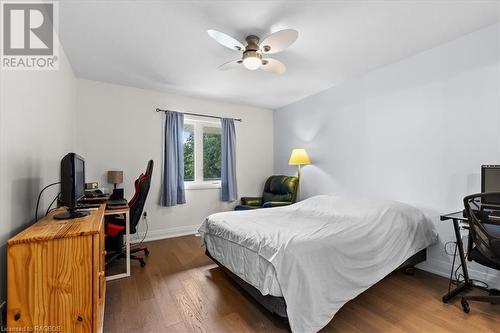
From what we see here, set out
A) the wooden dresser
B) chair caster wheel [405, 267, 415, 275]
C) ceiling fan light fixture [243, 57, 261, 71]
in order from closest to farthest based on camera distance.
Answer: the wooden dresser → ceiling fan light fixture [243, 57, 261, 71] → chair caster wheel [405, 267, 415, 275]

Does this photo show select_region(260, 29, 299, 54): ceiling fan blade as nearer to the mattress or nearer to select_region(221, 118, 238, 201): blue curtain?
the mattress

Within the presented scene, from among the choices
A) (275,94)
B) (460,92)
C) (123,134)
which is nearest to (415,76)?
(460,92)

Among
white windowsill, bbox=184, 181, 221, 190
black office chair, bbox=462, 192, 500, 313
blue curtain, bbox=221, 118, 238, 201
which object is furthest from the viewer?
blue curtain, bbox=221, 118, 238, 201

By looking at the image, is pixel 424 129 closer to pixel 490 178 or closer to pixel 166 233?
pixel 490 178

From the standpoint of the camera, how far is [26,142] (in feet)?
5.07

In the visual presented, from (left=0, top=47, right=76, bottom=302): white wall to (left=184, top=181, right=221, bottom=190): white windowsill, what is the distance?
2010 mm

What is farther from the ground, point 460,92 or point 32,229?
point 460,92

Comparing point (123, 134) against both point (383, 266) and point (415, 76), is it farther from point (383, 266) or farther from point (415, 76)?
point (415, 76)

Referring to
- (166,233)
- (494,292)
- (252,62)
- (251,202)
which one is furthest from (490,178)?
(166,233)

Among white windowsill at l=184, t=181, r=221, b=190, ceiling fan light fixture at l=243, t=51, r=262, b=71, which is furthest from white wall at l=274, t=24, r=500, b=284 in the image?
white windowsill at l=184, t=181, r=221, b=190

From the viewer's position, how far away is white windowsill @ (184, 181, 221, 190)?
4.20 m

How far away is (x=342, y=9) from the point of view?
191 cm

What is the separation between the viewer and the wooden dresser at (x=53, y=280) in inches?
39.1

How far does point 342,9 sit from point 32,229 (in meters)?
2.63
